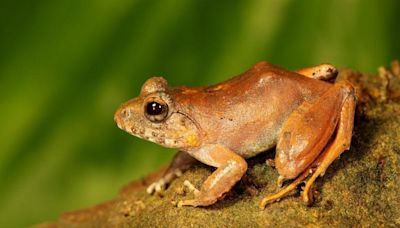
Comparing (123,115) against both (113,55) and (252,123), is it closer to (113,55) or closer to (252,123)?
(252,123)

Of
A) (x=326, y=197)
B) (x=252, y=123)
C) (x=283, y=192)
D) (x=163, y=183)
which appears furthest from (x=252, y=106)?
(x=163, y=183)

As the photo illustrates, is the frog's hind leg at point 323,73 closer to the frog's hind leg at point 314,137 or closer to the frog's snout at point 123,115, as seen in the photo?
the frog's hind leg at point 314,137

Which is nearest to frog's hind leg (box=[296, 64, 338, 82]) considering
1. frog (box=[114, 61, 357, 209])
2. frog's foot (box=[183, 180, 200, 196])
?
frog (box=[114, 61, 357, 209])

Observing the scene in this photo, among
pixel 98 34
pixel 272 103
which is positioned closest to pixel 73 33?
pixel 98 34

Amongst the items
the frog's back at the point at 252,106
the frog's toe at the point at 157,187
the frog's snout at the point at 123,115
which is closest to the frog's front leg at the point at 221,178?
the frog's back at the point at 252,106

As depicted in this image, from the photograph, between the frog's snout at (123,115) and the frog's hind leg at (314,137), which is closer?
the frog's hind leg at (314,137)

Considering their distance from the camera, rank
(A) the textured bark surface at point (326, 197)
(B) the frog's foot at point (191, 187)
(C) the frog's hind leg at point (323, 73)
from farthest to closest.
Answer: (C) the frog's hind leg at point (323, 73)
(B) the frog's foot at point (191, 187)
(A) the textured bark surface at point (326, 197)

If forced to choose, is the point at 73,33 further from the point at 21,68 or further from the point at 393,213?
the point at 393,213
